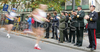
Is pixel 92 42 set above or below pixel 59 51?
above

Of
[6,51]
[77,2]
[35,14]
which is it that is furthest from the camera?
[77,2]

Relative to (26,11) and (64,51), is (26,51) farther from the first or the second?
(26,11)

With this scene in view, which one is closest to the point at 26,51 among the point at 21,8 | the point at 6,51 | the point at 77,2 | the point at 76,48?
the point at 6,51

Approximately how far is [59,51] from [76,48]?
3.93 feet

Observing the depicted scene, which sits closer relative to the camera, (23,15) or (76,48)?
(76,48)

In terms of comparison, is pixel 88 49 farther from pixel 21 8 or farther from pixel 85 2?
pixel 21 8

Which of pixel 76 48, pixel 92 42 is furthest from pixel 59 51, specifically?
pixel 92 42

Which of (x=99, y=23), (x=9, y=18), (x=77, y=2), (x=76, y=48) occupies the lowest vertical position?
(x=76, y=48)

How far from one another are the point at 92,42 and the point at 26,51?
10.4 feet

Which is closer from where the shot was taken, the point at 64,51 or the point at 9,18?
the point at 64,51

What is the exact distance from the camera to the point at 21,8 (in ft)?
121

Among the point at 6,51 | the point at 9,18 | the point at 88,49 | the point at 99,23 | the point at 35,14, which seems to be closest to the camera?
the point at 6,51

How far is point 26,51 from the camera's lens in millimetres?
5000

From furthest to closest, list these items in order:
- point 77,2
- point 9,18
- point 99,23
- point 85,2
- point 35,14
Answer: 1. point 85,2
2. point 77,2
3. point 99,23
4. point 9,18
5. point 35,14
